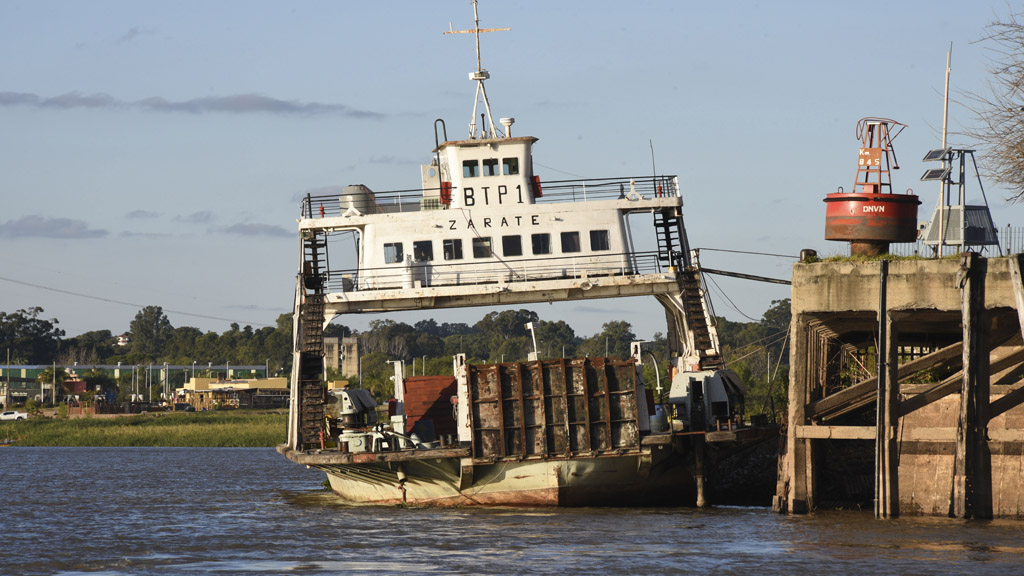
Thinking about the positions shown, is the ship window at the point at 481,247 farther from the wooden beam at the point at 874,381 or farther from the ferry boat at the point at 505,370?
the wooden beam at the point at 874,381

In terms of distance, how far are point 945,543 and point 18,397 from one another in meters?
136

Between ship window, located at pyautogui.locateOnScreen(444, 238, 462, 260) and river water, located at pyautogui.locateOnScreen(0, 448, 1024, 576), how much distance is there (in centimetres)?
701

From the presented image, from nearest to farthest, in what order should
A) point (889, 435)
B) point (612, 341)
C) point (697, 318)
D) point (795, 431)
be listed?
point (889, 435) → point (795, 431) → point (697, 318) → point (612, 341)

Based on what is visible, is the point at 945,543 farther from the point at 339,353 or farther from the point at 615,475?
the point at 339,353

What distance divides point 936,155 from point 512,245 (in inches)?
437

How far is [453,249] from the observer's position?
3406 cm

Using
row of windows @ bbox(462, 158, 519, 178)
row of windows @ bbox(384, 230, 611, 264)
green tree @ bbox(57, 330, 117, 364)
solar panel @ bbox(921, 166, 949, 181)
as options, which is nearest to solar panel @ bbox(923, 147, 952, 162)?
solar panel @ bbox(921, 166, 949, 181)

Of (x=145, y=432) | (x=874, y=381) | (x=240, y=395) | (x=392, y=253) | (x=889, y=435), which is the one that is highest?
(x=392, y=253)

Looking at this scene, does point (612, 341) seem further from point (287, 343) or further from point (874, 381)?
point (874, 381)

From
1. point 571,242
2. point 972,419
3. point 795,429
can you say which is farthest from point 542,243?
point 972,419

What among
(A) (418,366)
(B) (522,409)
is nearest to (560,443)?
(B) (522,409)

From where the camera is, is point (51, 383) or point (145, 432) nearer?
point (145, 432)

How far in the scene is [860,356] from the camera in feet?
108

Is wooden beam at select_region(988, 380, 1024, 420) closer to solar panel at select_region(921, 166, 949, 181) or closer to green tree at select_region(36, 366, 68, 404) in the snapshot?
solar panel at select_region(921, 166, 949, 181)
